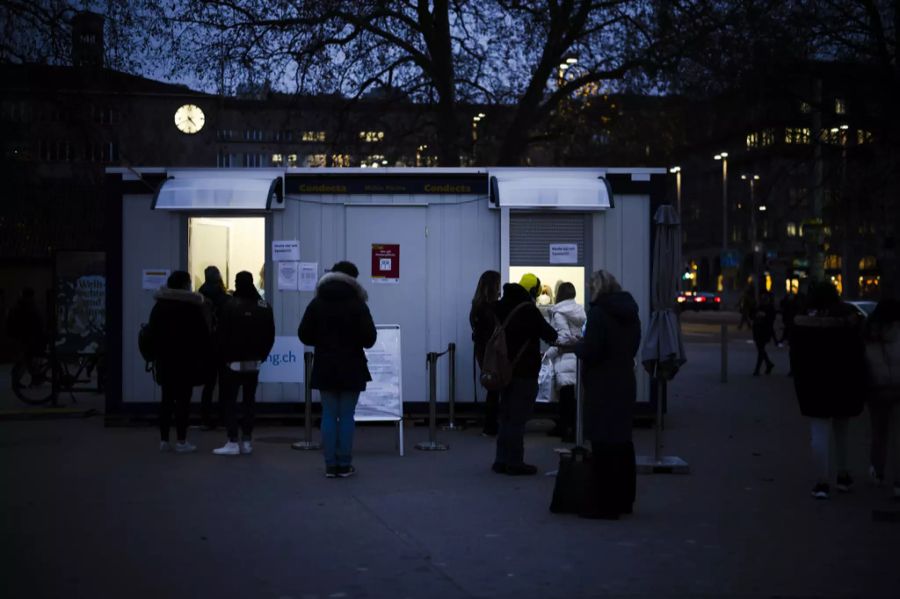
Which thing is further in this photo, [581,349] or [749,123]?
[749,123]

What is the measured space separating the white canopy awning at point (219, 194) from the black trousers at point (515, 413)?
5135 millimetres

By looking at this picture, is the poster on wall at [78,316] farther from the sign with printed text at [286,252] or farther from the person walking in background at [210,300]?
the sign with printed text at [286,252]

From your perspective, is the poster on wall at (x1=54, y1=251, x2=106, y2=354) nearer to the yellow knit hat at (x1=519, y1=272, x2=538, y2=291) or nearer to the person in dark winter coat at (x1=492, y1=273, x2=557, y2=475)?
the yellow knit hat at (x1=519, y1=272, x2=538, y2=291)

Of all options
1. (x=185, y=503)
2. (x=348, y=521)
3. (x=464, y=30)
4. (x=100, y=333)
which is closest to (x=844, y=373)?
(x=348, y=521)

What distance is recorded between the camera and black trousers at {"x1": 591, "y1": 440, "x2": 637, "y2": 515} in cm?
914

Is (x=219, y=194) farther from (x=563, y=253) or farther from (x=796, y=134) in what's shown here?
(x=796, y=134)

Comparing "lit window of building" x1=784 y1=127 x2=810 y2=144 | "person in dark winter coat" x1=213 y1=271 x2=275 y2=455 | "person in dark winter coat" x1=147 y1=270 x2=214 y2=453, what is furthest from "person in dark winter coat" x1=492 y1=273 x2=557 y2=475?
"lit window of building" x1=784 y1=127 x2=810 y2=144

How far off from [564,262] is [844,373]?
5.90m

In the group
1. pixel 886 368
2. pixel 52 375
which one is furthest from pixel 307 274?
pixel 886 368

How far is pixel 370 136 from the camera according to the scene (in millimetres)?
28562

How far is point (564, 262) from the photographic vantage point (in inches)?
610

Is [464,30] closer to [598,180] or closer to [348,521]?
[598,180]

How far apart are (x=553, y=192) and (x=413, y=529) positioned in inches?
284

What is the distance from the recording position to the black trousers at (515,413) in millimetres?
11125
